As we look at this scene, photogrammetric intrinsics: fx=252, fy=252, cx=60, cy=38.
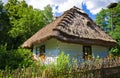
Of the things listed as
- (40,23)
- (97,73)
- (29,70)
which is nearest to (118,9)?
Answer: (40,23)

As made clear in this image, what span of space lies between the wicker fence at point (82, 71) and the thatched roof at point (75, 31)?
21.2 ft

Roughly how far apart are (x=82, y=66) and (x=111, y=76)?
2.82m

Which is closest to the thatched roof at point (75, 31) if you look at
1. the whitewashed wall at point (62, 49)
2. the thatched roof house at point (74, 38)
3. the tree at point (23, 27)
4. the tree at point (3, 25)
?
the thatched roof house at point (74, 38)

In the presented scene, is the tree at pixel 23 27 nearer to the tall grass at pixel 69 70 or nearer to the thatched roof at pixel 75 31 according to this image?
the thatched roof at pixel 75 31

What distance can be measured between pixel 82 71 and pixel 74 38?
29.5 ft

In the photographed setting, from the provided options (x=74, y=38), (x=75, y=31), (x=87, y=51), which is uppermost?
(x=75, y=31)

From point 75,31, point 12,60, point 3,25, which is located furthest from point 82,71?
point 3,25

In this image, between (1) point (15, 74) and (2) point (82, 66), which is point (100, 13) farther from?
(1) point (15, 74)

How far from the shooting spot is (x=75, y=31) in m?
20.2

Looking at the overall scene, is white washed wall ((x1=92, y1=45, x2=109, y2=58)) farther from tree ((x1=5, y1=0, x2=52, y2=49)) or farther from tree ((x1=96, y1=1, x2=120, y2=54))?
tree ((x1=5, y1=0, x2=52, y2=49))

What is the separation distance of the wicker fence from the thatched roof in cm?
Answer: 647

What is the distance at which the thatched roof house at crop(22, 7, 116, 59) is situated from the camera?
19.3 m

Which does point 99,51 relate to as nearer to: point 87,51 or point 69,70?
point 87,51

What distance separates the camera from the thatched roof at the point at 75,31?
754 inches
